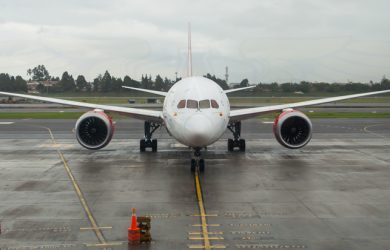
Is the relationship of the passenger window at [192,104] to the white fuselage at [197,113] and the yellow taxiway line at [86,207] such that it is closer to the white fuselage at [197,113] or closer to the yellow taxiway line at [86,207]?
the white fuselage at [197,113]

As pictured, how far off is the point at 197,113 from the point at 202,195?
397 cm

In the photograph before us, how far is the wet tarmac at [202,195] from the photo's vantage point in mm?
10008

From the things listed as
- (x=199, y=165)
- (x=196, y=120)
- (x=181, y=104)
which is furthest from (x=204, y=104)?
(x=199, y=165)

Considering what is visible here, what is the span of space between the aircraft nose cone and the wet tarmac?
4.80 feet

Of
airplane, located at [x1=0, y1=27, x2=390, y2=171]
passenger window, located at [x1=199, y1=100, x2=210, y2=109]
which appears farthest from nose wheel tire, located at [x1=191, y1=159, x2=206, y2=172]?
passenger window, located at [x1=199, y1=100, x2=210, y2=109]

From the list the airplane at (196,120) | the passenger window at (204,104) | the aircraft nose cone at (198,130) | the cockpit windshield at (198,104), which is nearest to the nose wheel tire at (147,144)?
the airplane at (196,120)

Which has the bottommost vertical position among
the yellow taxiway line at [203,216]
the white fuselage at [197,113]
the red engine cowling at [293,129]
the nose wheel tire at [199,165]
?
the yellow taxiway line at [203,216]

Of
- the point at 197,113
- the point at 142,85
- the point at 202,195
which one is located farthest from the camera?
the point at 142,85

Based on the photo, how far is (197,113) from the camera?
17234 millimetres

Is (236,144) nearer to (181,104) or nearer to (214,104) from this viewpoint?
(214,104)

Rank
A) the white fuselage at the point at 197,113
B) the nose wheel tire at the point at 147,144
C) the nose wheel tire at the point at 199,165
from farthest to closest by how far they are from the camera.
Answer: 1. the nose wheel tire at the point at 147,144
2. the nose wheel tire at the point at 199,165
3. the white fuselage at the point at 197,113

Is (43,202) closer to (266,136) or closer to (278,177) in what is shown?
(278,177)

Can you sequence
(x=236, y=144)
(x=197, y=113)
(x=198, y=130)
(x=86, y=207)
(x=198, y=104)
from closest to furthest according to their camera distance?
1. (x=86, y=207)
2. (x=198, y=130)
3. (x=197, y=113)
4. (x=198, y=104)
5. (x=236, y=144)

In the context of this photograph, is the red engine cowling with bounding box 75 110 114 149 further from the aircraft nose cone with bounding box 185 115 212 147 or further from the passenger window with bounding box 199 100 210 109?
the aircraft nose cone with bounding box 185 115 212 147
